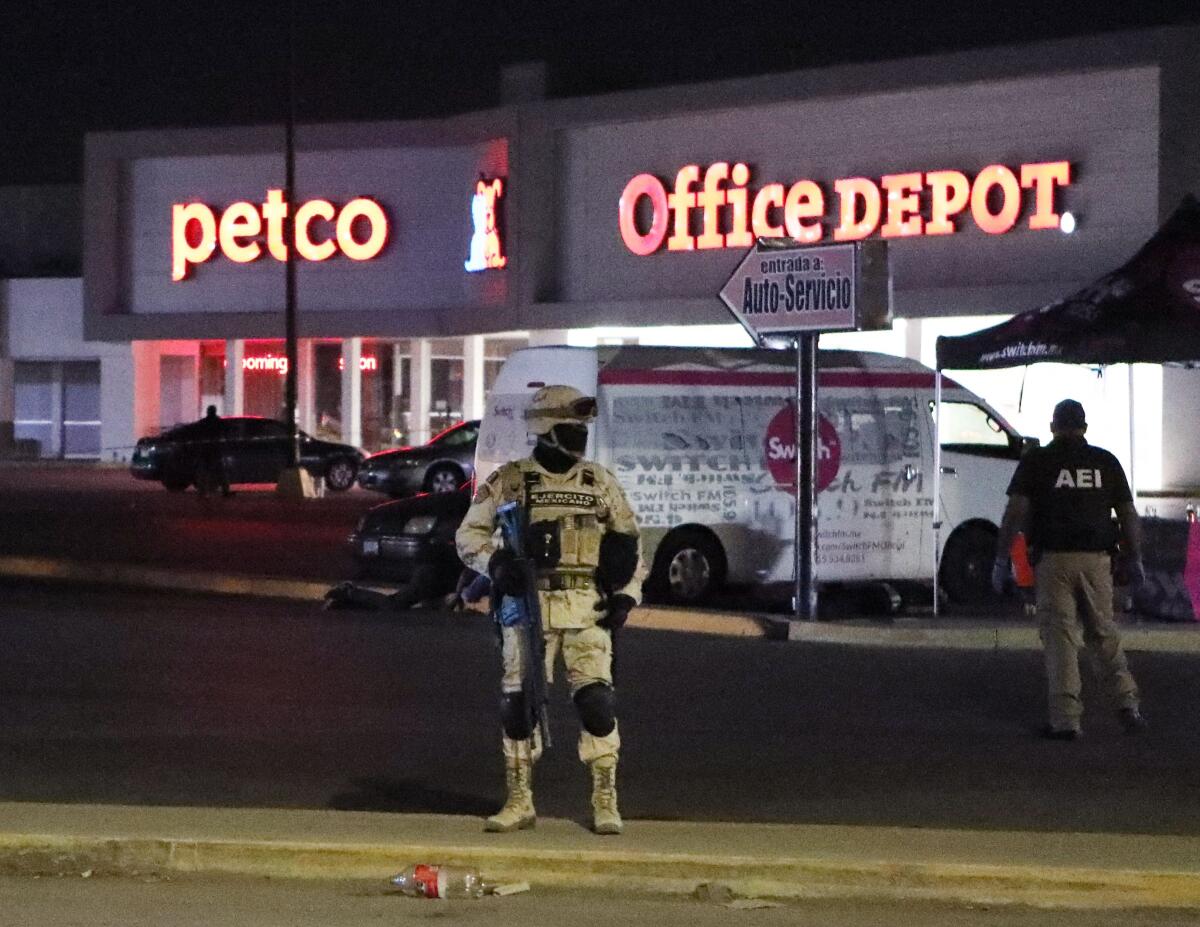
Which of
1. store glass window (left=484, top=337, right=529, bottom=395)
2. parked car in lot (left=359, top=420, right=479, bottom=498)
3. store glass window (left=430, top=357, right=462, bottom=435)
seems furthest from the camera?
store glass window (left=430, top=357, right=462, bottom=435)

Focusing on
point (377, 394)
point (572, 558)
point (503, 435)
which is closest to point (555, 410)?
point (572, 558)

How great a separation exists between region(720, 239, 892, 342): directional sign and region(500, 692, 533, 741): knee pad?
8831 mm

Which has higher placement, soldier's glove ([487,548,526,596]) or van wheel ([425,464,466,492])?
van wheel ([425,464,466,492])

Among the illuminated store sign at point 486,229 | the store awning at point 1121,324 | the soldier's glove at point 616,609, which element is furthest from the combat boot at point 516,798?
the illuminated store sign at point 486,229

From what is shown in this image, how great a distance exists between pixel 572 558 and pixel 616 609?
0.28 metres

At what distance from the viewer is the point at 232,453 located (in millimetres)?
38750

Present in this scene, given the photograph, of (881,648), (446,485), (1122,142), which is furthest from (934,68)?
(881,648)

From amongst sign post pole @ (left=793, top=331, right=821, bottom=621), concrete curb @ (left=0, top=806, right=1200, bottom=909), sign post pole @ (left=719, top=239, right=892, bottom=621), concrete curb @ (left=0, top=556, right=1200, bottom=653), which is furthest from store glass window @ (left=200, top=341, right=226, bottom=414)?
concrete curb @ (left=0, top=806, right=1200, bottom=909)

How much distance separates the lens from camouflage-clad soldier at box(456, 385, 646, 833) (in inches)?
331

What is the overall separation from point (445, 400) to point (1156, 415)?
1960 centimetres

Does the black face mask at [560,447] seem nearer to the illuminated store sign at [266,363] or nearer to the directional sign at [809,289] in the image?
the directional sign at [809,289]

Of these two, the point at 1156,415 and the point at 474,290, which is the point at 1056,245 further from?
the point at 474,290

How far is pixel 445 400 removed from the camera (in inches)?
1884

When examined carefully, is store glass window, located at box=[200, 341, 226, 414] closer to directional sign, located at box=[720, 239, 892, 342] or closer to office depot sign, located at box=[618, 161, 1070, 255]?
office depot sign, located at box=[618, 161, 1070, 255]
